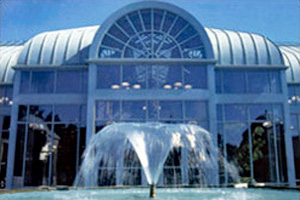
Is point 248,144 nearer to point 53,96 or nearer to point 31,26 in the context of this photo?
point 53,96

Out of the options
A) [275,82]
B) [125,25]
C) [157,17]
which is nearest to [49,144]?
[125,25]

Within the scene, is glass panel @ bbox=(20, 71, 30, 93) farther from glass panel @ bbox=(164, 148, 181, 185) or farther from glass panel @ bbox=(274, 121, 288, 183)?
glass panel @ bbox=(274, 121, 288, 183)

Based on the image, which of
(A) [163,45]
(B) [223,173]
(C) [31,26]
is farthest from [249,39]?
(C) [31,26]

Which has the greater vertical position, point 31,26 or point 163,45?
point 163,45

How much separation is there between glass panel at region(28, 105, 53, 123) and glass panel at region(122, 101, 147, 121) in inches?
165

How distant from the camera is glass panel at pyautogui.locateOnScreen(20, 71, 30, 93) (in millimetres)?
18172

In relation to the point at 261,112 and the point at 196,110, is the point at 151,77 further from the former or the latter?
the point at 261,112

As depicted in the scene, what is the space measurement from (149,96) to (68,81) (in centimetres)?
481

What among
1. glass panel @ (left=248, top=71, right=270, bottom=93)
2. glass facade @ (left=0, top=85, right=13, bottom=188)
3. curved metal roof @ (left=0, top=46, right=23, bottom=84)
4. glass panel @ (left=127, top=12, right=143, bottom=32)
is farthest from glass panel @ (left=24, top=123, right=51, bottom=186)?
glass panel @ (left=248, top=71, right=270, bottom=93)

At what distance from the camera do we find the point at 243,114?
18.1 meters

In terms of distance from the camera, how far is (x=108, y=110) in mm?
17391

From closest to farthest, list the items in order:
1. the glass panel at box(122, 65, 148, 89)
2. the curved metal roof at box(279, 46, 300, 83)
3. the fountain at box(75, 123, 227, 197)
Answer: the fountain at box(75, 123, 227, 197)
the glass panel at box(122, 65, 148, 89)
the curved metal roof at box(279, 46, 300, 83)

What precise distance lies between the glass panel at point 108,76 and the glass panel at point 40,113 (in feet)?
10.5

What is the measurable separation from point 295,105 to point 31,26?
1827 centimetres
